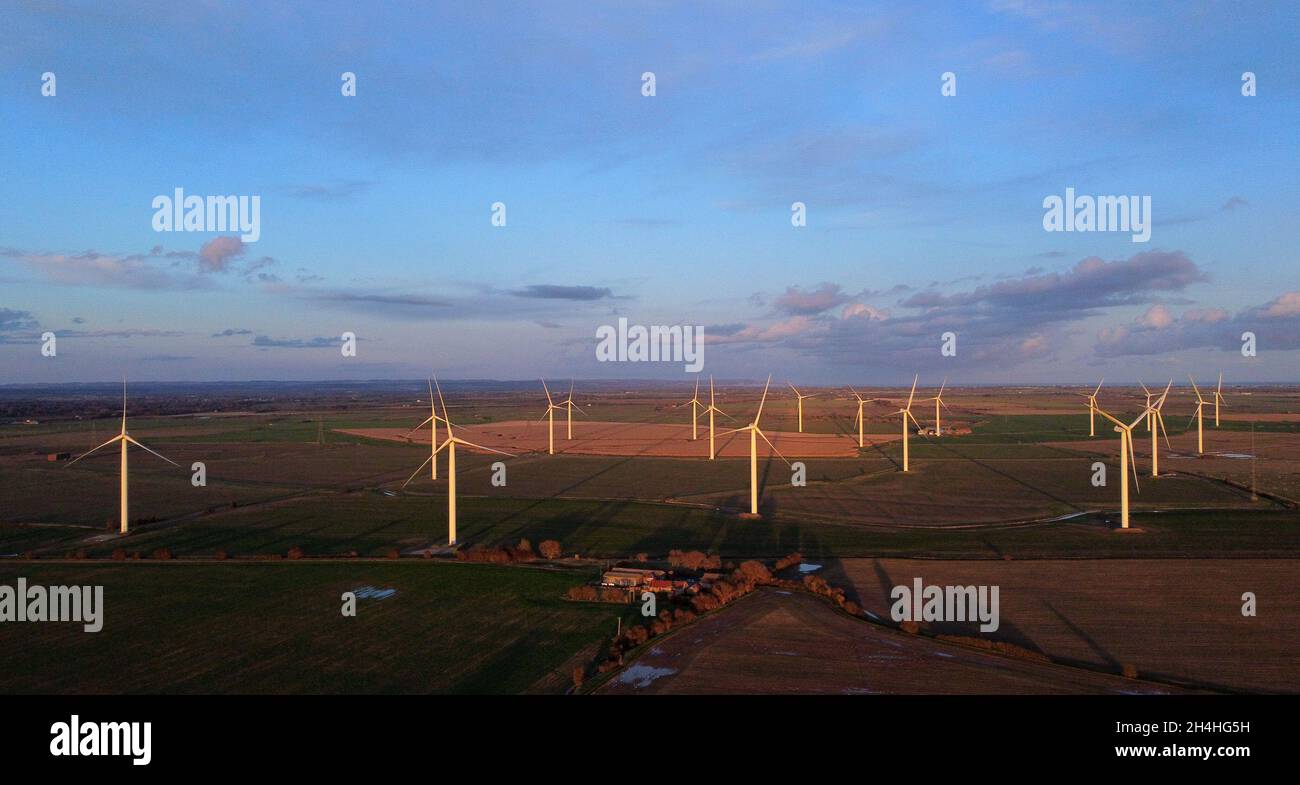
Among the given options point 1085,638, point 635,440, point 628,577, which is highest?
point 635,440

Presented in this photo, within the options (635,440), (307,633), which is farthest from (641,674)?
(635,440)

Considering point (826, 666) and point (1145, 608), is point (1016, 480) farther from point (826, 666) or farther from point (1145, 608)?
point (826, 666)

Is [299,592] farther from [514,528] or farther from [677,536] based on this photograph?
[677,536]

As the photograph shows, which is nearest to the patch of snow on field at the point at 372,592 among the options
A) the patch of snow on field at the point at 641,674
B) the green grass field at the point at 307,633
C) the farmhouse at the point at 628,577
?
the green grass field at the point at 307,633

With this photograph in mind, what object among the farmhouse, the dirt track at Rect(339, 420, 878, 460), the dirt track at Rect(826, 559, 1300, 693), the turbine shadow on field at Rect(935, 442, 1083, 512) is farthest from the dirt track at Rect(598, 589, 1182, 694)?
the dirt track at Rect(339, 420, 878, 460)

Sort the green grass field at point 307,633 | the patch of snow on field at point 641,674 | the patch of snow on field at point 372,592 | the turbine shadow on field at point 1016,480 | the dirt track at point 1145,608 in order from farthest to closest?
the turbine shadow on field at point 1016,480
the patch of snow on field at point 372,592
the dirt track at point 1145,608
the green grass field at point 307,633
the patch of snow on field at point 641,674

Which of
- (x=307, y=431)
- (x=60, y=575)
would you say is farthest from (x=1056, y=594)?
(x=307, y=431)

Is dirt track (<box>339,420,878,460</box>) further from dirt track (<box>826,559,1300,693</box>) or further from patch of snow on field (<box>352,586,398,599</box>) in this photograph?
patch of snow on field (<box>352,586,398,599</box>)

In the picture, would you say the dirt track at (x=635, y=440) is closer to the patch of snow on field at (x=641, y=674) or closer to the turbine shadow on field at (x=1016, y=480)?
the turbine shadow on field at (x=1016, y=480)

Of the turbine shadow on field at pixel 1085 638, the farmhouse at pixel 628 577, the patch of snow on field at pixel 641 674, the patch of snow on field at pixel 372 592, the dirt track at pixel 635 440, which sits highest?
the dirt track at pixel 635 440
